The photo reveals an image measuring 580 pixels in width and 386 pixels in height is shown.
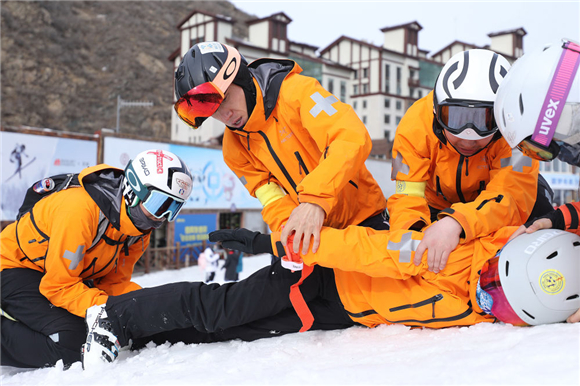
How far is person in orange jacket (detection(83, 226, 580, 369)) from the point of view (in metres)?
2.19

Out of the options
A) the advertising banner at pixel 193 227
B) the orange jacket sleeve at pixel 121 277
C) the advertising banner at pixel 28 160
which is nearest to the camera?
the orange jacket sleeve at pixel 121 277

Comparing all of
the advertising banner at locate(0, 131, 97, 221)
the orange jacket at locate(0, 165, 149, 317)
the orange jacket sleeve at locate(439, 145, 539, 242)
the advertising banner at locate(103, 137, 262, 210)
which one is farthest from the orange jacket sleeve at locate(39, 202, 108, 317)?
the advertising banner at locate(103, 137, 262, 210)

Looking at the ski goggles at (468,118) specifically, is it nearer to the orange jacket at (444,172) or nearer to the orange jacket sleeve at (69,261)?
the orange jacket at (444,172)

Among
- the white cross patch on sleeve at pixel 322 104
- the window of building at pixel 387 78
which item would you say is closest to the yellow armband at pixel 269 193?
the white cross patch on sleeve at pixel 322 104

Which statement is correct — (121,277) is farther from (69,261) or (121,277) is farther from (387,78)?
(387,78)

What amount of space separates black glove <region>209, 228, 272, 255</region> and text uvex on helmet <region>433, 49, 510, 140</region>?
3.88ft

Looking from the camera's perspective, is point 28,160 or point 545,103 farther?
point 28,160

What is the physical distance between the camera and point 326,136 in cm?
265

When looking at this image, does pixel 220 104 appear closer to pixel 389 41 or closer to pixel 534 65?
pixel 534 65

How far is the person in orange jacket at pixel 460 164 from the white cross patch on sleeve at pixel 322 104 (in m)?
0.53

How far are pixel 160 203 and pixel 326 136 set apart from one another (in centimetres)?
141

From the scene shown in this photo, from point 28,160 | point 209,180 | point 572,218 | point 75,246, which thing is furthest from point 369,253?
point 209,180

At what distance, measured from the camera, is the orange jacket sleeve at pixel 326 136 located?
7.91ft

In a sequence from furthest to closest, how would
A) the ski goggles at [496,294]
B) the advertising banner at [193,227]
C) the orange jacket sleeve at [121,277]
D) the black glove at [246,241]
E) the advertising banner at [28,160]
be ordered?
the advertising banner at [193,227]
the advertising banner at [28,160]
the orange jacket sleeve at [121,277]
the black glove at [246,241]
the ski goggles at [496,294]
